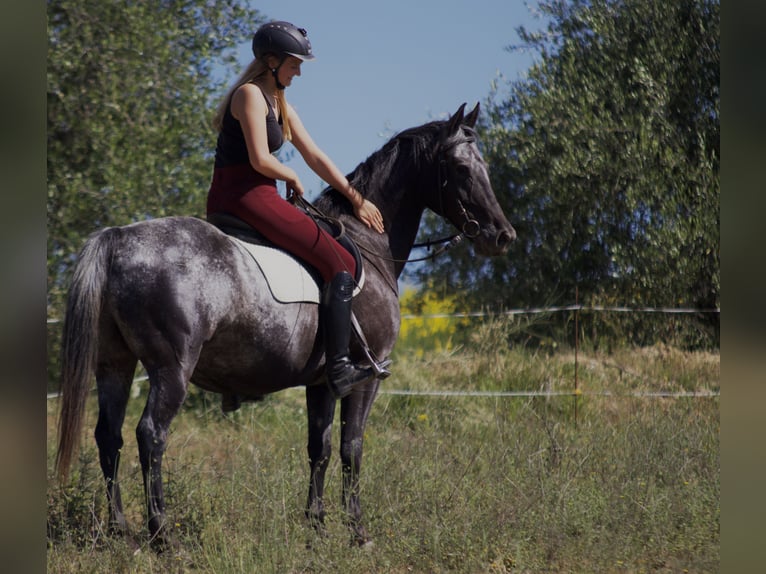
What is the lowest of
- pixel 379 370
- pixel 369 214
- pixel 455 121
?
pixel 379 370

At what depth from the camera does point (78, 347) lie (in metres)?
4.01

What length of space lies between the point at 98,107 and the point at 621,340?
7.03 meters

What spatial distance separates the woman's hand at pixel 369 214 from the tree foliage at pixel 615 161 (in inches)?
262

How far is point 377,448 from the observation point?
21.7 ft

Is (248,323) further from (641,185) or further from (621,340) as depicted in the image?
(641,185)

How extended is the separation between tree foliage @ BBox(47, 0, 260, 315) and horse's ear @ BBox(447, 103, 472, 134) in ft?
14.3

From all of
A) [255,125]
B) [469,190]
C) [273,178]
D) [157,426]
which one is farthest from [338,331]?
[469,190]

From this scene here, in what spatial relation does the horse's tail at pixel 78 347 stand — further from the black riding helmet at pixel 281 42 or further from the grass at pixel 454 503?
the black riding helmet at pixel 281 42

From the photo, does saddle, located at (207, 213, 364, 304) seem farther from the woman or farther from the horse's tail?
the horse's tail

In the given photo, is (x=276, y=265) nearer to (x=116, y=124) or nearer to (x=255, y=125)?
(x=255, y=125)

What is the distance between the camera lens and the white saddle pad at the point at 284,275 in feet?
14.8

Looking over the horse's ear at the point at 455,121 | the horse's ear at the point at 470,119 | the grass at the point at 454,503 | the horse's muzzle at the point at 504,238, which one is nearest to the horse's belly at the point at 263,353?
the grass at the point at 454,503

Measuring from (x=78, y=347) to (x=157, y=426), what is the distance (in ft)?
1.83

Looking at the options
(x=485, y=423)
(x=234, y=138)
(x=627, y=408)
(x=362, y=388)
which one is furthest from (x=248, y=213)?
(x=627, y=408)
